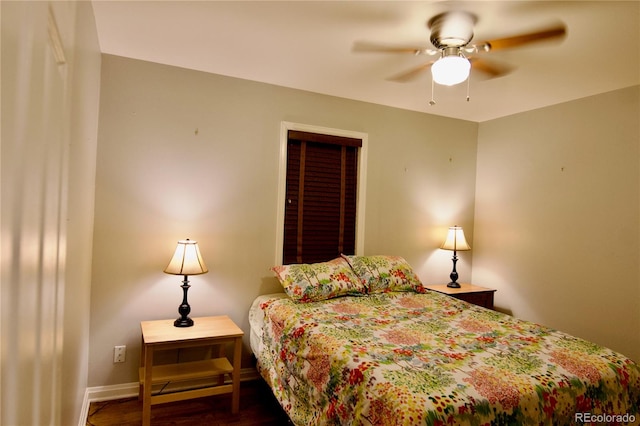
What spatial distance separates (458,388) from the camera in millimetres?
1504

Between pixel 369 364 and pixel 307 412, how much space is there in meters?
0.55

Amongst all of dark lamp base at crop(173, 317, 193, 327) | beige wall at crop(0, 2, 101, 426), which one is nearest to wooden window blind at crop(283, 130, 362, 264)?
dark lamp base at crop(173, 317, 193, 327)

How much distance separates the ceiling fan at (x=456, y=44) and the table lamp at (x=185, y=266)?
67.9 inches

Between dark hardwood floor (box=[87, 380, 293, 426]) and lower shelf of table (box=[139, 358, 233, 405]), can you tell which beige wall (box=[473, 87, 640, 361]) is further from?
lower shelf of table (box=[139, 358, 233, 405])

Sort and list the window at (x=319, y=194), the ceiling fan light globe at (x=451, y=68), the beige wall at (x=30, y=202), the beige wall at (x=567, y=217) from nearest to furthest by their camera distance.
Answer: the beige wall at (x=30, y=202), the ceiling fan light globe at (x=451, y=68), the beige wall at (x=567, y=217), the window at (x=319, y=194)

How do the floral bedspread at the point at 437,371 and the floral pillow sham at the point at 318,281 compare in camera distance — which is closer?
the floral bedspread at the point at 437,371

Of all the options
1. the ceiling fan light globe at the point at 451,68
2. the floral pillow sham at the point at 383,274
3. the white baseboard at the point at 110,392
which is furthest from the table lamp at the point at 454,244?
the white baseboard at the point at 110,392

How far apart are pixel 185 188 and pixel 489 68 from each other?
7.73 ft

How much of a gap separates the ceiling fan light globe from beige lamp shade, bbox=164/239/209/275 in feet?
6.31

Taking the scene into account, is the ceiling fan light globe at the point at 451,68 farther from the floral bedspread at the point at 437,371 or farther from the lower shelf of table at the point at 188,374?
the lower shelf of table at the point at 188,374

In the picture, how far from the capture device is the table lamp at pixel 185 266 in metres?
2.52

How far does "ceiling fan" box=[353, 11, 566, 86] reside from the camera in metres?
2.02

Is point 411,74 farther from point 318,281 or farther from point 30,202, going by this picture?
point 30,202
